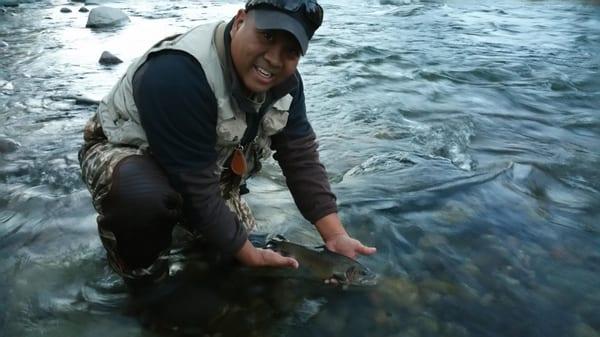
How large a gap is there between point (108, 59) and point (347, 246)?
6.46 m

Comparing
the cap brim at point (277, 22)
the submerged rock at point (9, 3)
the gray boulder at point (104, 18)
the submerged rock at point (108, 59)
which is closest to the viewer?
the cap brim at point (277, 22)

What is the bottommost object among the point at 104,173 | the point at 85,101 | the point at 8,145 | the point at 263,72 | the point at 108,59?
the point at 108,59

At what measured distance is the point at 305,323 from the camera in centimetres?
225

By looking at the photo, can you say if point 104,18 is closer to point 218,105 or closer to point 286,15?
point 218,105

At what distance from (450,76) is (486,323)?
565 centimetres

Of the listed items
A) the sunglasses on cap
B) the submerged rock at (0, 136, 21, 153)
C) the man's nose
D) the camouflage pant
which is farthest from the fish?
the submerged rock at (0, 136, 21, 153)

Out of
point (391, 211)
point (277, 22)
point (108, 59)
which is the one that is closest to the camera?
point (277, 22)

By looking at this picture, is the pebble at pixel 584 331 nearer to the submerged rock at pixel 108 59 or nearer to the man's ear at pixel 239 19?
the man's ear at pixel 239 19

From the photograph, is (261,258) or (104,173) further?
(261,258)

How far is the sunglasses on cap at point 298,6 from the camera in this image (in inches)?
73.5

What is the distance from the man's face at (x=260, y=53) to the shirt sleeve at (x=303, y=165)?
0.46 m

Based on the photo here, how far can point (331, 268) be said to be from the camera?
249cm

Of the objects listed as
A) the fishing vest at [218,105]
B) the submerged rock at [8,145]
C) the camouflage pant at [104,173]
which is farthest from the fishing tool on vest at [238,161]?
the submerged rock at [8,145]

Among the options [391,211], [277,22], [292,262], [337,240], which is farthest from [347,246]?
[277,22]
